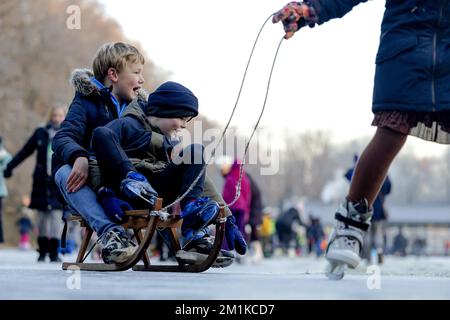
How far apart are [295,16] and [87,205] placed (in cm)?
176

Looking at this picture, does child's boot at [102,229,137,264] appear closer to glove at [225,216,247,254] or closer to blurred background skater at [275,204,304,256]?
glove at [225,216,247,254]

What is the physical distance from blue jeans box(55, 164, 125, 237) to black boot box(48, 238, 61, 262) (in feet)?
16.9

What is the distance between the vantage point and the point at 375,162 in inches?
207

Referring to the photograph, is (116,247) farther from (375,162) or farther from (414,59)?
(414,59)

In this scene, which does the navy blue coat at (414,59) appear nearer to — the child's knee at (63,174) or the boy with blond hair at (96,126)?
the boy with blond hair at (96,126)

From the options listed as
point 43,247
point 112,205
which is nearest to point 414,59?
point 112,205

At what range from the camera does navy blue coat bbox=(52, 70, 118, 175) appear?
21.9 ft

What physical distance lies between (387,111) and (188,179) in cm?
150

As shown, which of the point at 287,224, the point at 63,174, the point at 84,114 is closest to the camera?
the point at 63,174

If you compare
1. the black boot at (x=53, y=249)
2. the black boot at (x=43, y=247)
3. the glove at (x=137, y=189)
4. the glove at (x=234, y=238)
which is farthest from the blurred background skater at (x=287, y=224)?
the glove at (x=137, y=189)

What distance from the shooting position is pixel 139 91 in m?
6.99

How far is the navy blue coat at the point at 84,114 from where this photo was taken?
668 centimetres

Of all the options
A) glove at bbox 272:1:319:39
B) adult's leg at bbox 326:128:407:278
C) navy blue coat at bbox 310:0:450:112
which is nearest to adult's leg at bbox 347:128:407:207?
adult's leg at bbox 326:128:407:278
